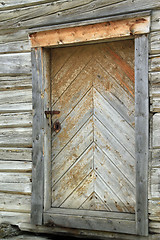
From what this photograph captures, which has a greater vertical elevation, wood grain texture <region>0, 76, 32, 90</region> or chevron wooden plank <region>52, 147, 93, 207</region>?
wood grain texture <region>0, 76, 32, 90</region>

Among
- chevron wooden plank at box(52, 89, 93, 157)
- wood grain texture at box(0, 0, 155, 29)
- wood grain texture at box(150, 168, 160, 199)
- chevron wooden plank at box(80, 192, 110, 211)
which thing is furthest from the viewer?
chevron wooden plank at box(52, 89, 93, 157)

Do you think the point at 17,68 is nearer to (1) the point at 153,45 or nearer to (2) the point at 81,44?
(2) the point at 81,44

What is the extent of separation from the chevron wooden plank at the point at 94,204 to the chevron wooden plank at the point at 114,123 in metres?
0.67

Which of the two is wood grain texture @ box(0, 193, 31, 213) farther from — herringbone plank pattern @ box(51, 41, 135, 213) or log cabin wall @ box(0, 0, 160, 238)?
herringbone plank pattern @ box(51, 41, 135, 213)

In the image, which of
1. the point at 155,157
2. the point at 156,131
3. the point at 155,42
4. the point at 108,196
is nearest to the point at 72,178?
the point at 108,196

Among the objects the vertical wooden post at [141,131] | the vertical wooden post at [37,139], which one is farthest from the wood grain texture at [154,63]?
the vertical wooden post at [37,139]

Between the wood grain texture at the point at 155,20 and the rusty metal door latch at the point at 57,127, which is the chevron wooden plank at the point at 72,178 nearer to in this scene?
the rusty metal door latch at the point at 57,127

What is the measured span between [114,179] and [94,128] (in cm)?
63

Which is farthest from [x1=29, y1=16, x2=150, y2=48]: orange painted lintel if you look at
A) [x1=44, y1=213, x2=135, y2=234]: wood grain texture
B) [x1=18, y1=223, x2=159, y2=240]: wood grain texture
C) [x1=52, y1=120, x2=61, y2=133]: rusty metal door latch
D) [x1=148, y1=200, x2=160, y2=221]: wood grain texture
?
[x1=18, y1=223, x2=159, y2=240]: wood grain texture

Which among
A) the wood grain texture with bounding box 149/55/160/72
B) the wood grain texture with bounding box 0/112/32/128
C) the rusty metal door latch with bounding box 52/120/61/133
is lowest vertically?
the rusty metal door latch with bounding box 52/120/61/133

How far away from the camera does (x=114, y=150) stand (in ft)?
12.7

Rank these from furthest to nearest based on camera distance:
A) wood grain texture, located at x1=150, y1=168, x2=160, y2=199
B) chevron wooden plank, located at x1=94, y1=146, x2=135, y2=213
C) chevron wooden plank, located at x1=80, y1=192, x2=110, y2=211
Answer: chevron wooden plank, located at x1=80, y1=192, x2=110, y2=211, chevron wooden plank, located at x1=94, y1=146, x2=135, y2=213, wood grain texture, located at x1=150, y1=168, x2=160, y2=199

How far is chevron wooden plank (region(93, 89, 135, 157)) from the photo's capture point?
381 centimetres

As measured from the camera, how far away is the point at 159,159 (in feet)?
11.4
